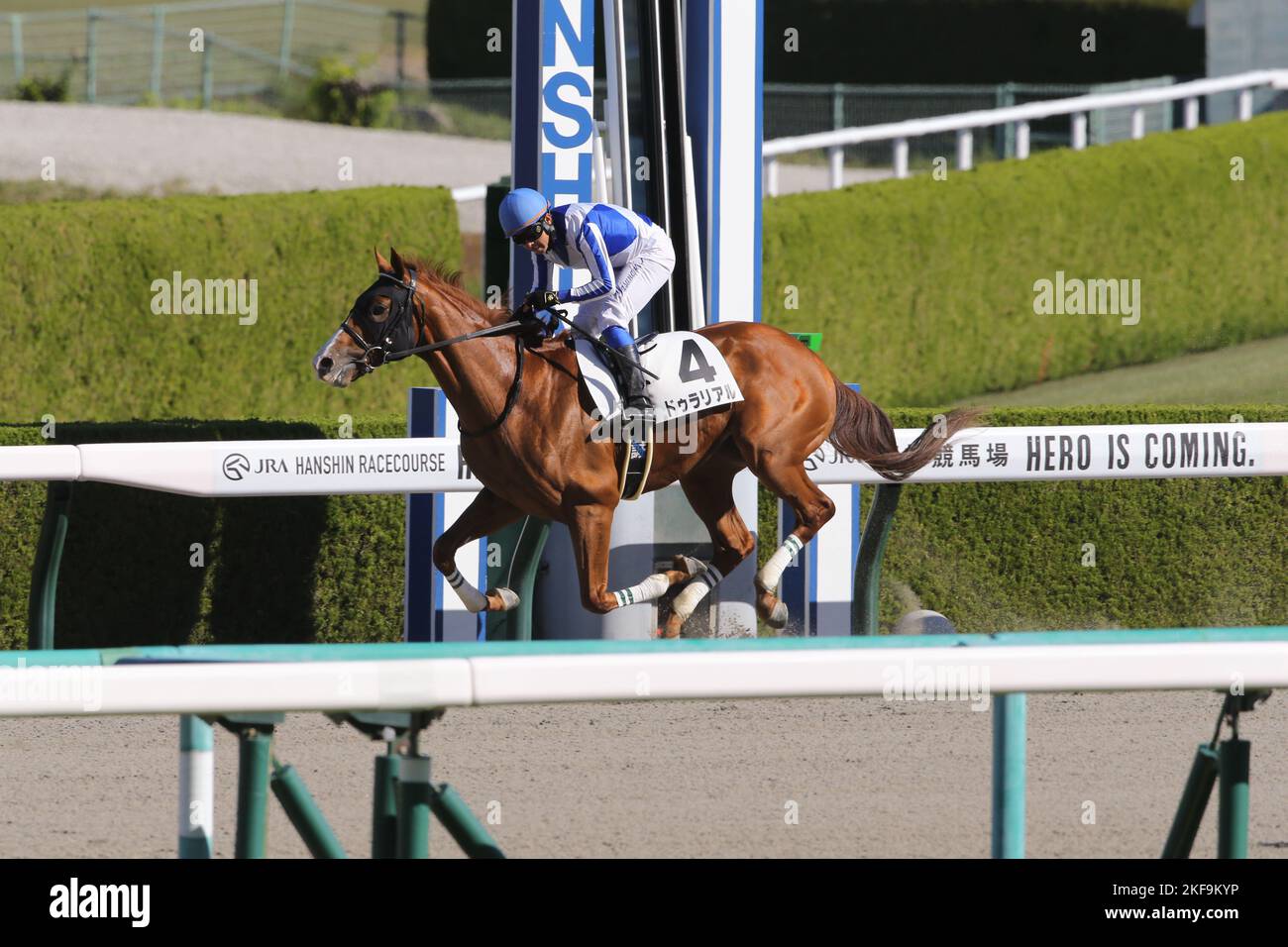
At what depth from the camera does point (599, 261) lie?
18.6 ft

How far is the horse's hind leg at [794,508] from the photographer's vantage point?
6.04m

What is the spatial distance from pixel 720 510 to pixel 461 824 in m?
3.32

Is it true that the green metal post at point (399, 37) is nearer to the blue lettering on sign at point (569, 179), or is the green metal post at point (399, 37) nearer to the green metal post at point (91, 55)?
the green metal post at point (91, 55)

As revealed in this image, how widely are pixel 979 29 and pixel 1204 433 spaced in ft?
67.0

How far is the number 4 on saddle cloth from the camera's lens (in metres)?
5.80

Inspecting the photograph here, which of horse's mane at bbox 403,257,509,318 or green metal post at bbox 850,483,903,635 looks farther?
green metal post at bbox 850,483,903,635

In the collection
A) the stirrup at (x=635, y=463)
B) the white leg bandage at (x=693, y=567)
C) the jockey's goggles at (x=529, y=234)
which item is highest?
the jockey's goggles at (x=529, y=234)

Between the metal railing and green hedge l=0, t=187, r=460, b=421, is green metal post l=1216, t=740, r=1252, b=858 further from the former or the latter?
the metal railing

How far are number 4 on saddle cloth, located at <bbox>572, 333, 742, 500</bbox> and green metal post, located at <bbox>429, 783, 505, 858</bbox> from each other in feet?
9.02

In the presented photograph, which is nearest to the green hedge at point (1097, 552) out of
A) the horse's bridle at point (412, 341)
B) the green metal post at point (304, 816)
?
the horse's bridle at point (412, 341)

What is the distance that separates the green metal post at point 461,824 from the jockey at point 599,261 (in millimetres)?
2786

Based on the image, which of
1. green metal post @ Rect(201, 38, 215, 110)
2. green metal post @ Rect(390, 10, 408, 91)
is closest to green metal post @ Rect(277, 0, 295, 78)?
green metal post @ Rect(201, 38, 215, 110)
